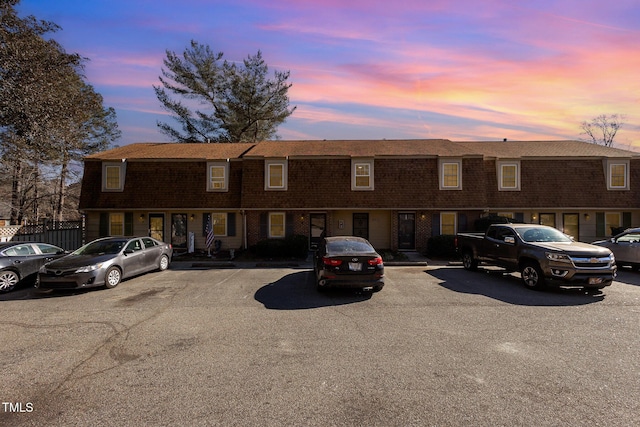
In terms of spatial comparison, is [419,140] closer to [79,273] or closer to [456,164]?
[456,164]

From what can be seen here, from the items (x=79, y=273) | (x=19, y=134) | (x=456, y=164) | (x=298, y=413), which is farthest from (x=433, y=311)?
(x=19, y=134)

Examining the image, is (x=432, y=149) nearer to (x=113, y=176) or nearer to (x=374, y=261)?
(x=374, y=261)

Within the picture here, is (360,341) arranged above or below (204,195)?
below

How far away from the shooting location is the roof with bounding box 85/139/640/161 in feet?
64.1

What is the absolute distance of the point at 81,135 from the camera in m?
27.8

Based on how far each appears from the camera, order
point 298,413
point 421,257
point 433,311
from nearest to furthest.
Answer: point 298,413 → point 433,311 → point 421,257

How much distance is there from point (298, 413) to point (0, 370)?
4383 millimetres

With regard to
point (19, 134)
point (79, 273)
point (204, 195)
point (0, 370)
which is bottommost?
point (0, 370)

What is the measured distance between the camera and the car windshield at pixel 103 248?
36.2ft

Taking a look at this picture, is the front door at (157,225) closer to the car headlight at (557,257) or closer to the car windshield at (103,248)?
the car windshield at (103,248)

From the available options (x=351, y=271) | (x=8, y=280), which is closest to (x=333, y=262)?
(x=351, y=271)

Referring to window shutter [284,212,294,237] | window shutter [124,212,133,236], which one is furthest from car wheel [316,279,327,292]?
window shutter [124,212,133,236]

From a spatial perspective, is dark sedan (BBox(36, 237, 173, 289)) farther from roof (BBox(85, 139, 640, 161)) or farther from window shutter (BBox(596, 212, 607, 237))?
window shutter (BBox(596, 212, 607, 237))

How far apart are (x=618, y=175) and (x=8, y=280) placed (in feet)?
91.2
